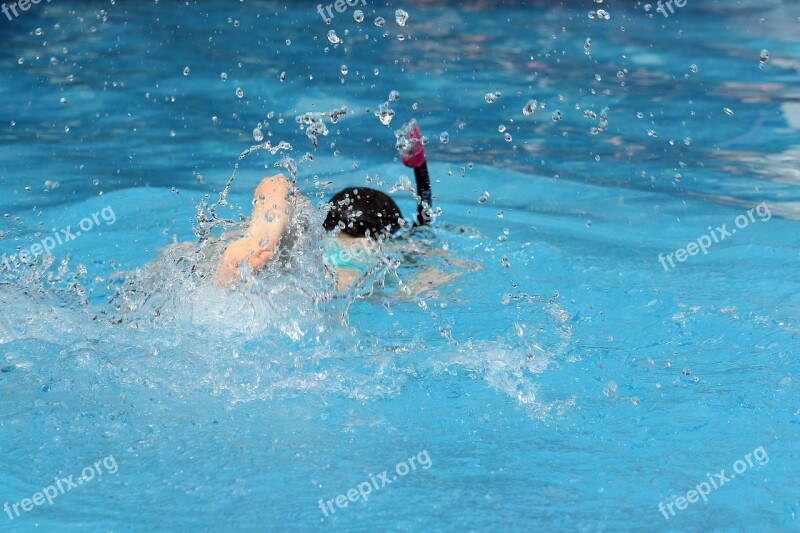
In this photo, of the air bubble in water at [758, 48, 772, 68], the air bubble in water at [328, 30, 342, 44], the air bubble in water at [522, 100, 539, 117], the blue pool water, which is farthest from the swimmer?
the air bubble in water at [758, 48, 772, 68]

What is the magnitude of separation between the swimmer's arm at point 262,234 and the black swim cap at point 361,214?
0.87 ft

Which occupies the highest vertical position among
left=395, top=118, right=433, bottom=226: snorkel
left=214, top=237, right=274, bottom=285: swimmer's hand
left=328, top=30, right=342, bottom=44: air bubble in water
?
left=395, top=118, right=433, bottom=226: snorkel

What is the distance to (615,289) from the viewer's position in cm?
388

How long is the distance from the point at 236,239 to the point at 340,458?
1.23 m

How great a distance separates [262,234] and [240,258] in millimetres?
111

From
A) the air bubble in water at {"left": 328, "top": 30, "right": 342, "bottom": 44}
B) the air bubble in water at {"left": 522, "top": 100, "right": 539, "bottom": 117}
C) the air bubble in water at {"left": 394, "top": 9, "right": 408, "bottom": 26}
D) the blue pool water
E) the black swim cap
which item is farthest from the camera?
the air bubble in water at {"left": 394, "top": 9, "right": 408, "bottom": 26}

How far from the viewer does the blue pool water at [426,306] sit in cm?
240

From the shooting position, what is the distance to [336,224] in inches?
139

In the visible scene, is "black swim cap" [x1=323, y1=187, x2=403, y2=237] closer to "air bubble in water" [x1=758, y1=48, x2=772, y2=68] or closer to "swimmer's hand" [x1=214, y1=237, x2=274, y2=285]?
"swimmer's hand" [x1=214, y1=237, x2=274, y2=285]

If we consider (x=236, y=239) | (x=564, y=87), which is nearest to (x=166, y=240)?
(x=236, y=239)

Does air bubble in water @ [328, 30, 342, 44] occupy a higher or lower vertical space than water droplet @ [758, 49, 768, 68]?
higher

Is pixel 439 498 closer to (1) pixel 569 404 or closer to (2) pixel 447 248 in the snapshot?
(1) pixel 569 404

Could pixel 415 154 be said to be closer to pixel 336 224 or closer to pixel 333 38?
pixel 336 224

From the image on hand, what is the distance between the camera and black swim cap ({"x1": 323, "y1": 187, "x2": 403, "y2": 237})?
3506mm
